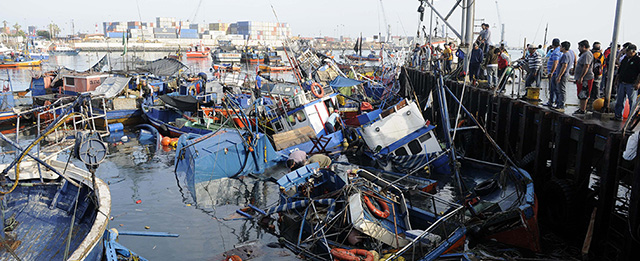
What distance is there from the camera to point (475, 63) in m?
17.5

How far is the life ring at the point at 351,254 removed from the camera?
814 centimetres

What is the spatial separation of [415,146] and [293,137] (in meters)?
4.83

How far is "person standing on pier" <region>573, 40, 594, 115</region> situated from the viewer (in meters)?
10.6

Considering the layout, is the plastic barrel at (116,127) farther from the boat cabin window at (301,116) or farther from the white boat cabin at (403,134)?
the white boat cabin at (403,134)

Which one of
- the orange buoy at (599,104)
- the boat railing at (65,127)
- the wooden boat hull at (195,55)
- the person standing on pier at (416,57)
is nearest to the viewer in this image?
the boat railing at (65,127)

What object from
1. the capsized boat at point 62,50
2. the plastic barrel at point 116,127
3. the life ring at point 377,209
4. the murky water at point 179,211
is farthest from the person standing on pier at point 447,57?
the capsized boat at point 62,50

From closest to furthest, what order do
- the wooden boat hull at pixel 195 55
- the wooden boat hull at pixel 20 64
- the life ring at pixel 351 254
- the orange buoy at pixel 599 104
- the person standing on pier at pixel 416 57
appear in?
the life ring at pixel 351 254 → the orange buoy at pixel 599 104 → the person standing on pier at pixel 416 57 → the wooden boat hull at pixel 20 64 → the wooden boat hull at pixel 195 55

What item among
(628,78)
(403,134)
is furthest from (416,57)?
(628,78)

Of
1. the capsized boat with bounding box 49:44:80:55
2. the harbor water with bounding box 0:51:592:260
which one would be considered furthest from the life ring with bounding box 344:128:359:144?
the capsized boat with bounding box 49:44:80:55

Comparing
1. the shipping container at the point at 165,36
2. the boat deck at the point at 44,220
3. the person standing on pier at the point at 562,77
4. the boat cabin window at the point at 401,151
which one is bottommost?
the boat deck at the point at 44,220

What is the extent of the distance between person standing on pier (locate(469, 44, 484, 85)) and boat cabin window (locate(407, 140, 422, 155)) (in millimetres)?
4426

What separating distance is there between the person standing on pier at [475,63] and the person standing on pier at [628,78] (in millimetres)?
7608

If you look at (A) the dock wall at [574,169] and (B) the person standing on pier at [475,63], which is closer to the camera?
(A) the dock wall at [574,169]

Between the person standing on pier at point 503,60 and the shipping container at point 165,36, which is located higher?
the shipping container at point 165,36
